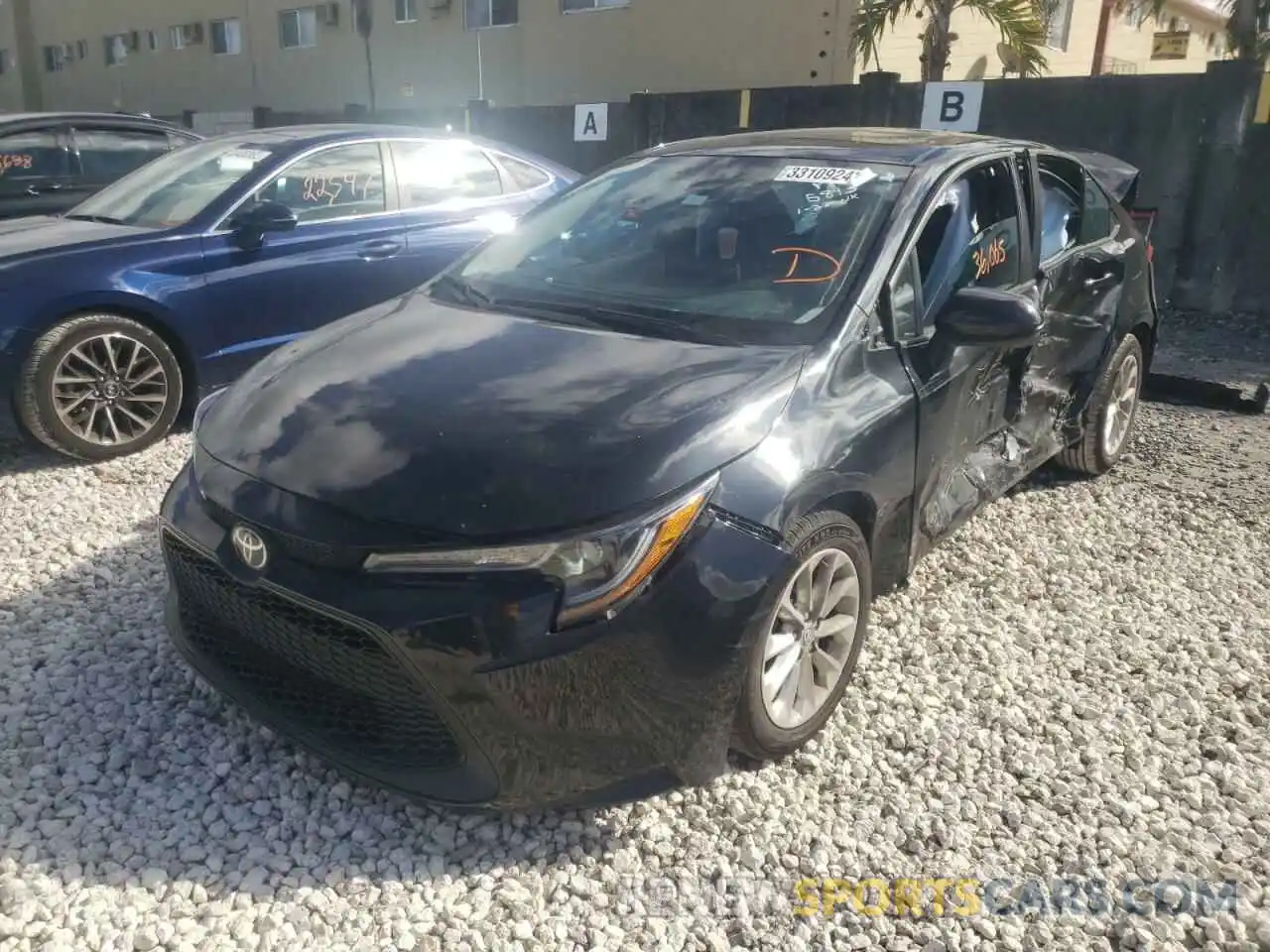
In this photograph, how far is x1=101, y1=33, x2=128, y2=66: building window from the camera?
29.0 metres

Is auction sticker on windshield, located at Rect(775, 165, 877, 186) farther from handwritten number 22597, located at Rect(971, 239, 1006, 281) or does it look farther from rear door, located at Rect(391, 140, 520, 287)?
Answer: rear door, located at Rect(391, 140, 520, 287)

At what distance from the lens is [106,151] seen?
8023mm

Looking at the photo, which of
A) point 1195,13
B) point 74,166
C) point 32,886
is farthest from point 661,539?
point 1195,13

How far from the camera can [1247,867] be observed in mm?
2531

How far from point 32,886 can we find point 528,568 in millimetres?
1388

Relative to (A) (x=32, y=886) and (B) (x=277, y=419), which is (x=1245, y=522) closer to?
(B) (x=277, y=419)

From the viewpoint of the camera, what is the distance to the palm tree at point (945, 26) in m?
12.4

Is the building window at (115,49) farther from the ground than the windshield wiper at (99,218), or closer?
farther from the ground

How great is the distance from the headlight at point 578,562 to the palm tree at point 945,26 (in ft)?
40.8

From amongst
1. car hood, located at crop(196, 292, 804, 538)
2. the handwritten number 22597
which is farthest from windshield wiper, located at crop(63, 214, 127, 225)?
the handwritten number 22597

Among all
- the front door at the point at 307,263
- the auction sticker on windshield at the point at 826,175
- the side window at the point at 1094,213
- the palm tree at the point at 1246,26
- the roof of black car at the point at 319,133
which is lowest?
the front door at the point at 307,263

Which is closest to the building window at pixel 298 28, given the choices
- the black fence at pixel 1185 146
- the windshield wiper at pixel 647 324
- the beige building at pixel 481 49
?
the beige building at pixel 481 49

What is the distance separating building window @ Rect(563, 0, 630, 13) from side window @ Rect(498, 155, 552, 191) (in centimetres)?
1176

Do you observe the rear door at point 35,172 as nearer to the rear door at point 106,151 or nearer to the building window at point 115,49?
the rear door at point 106,151
